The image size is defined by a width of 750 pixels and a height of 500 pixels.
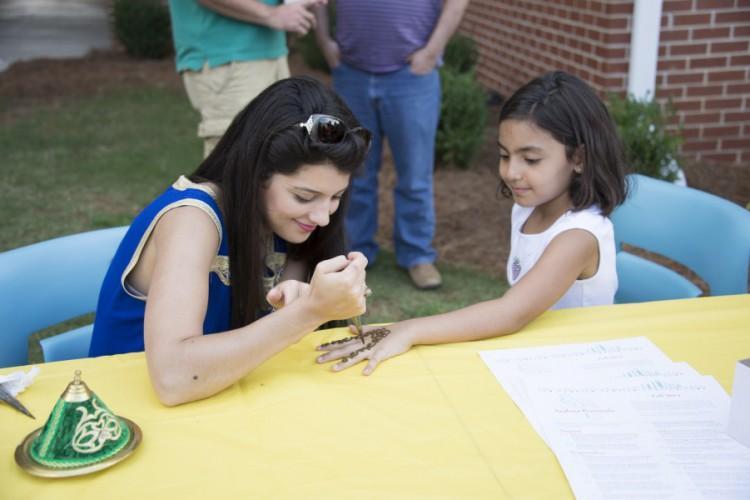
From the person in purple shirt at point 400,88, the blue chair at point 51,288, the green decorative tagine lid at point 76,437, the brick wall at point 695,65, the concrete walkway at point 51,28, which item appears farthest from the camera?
the concrete walkway at point 51,28

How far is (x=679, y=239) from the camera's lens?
271 cm

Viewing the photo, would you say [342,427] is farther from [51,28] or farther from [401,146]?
[51,28]

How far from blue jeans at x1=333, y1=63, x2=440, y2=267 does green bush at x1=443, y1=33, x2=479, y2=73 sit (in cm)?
315

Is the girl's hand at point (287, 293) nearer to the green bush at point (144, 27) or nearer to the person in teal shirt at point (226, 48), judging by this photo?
the person in teal shirt at point (226, 48)

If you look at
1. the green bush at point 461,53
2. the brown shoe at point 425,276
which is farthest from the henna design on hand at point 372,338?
the green bush at point 461,53

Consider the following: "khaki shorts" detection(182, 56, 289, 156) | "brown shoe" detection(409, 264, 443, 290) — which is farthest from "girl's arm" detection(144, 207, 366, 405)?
"brown shoe" detection(409, 264, 443, 290)

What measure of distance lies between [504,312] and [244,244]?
2.00ft

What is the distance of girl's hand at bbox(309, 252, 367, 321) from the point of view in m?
1.65

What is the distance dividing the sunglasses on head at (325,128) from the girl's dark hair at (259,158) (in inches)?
0.4

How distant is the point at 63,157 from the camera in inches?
274

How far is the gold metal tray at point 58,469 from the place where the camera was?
1361mm

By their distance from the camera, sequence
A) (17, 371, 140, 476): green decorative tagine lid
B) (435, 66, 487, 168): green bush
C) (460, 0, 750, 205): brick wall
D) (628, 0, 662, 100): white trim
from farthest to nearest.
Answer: (435, 66, 487, 168): green bush → (460, 0, 750, 205): brick wall → (628, 0, 662, 100): white trim → (17, 371, 140, 476): green decorative tagine lid

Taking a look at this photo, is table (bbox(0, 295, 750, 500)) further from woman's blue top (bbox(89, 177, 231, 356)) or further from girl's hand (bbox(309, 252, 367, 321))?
woman's blue top (bbox(89, 177, 231, 356))

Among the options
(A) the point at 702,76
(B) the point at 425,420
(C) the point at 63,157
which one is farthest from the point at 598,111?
(C) the point at 63,157
